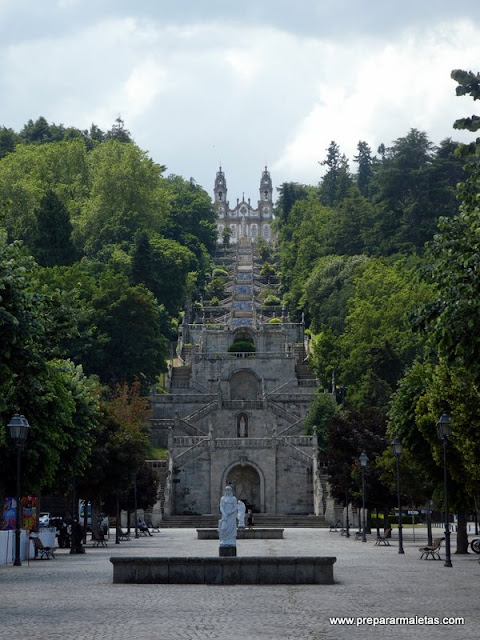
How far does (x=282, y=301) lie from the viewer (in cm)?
14150

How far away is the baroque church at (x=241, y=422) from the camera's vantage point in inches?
3054

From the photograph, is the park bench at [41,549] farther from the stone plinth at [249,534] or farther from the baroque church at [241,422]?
the baroque church at [241,422]

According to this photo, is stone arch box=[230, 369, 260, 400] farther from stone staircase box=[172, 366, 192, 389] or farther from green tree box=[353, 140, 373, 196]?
green tree box=[353, 140, 373, 196]

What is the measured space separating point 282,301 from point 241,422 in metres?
54.2

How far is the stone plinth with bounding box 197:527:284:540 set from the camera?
175 feet

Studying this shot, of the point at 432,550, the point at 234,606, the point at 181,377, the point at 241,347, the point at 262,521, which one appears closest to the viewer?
the point at 234,606

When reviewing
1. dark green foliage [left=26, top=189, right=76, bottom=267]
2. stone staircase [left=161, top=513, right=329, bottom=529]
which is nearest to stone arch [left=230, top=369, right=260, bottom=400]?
dark green foliage [left=26, top=189, right=76, bottom=267]

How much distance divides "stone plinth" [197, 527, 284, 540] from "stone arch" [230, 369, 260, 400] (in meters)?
44.7

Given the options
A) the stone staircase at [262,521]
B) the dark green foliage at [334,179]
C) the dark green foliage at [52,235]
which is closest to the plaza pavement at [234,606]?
the stone staircase at [262,521]

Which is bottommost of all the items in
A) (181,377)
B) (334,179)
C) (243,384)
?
(243,384)

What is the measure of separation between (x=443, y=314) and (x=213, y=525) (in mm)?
51313

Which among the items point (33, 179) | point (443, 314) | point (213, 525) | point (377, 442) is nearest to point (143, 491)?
point (213, 525)

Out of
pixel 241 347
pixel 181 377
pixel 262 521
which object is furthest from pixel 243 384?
pixel 262 521

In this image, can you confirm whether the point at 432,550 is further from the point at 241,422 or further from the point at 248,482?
the point at 241,422
